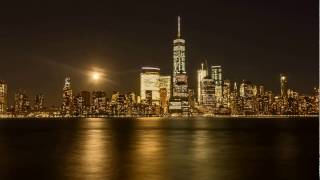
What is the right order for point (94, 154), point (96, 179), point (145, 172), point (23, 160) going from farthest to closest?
Result: 1. point (94, 154)
2. point (23, 160)
3. point (145, 172)
4. point (96, 179)

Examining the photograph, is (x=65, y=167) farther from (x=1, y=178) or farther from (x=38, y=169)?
(x=1, y=178)

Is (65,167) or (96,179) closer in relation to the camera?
(96,179)

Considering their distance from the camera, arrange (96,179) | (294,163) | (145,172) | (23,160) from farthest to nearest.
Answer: (23,160) < (294,163) < (145,172) < (96,179)

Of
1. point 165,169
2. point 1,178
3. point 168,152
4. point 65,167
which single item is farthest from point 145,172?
point 168,152

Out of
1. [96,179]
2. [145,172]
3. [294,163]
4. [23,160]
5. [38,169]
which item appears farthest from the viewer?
[23,160]

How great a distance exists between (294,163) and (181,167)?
11.0 metres

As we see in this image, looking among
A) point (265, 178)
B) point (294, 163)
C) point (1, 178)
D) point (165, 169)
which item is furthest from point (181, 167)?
point (1, 178)

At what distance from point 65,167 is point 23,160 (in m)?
9.02

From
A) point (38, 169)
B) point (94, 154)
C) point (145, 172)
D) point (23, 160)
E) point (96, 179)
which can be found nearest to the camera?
point (96, 179)

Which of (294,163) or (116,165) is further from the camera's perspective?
(294,163)

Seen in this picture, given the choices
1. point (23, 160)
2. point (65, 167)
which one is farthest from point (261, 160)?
point (23, 160)

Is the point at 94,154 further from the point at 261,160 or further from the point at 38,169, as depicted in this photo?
the point at 261,160

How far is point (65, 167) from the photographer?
41.5m

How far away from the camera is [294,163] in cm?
4575
